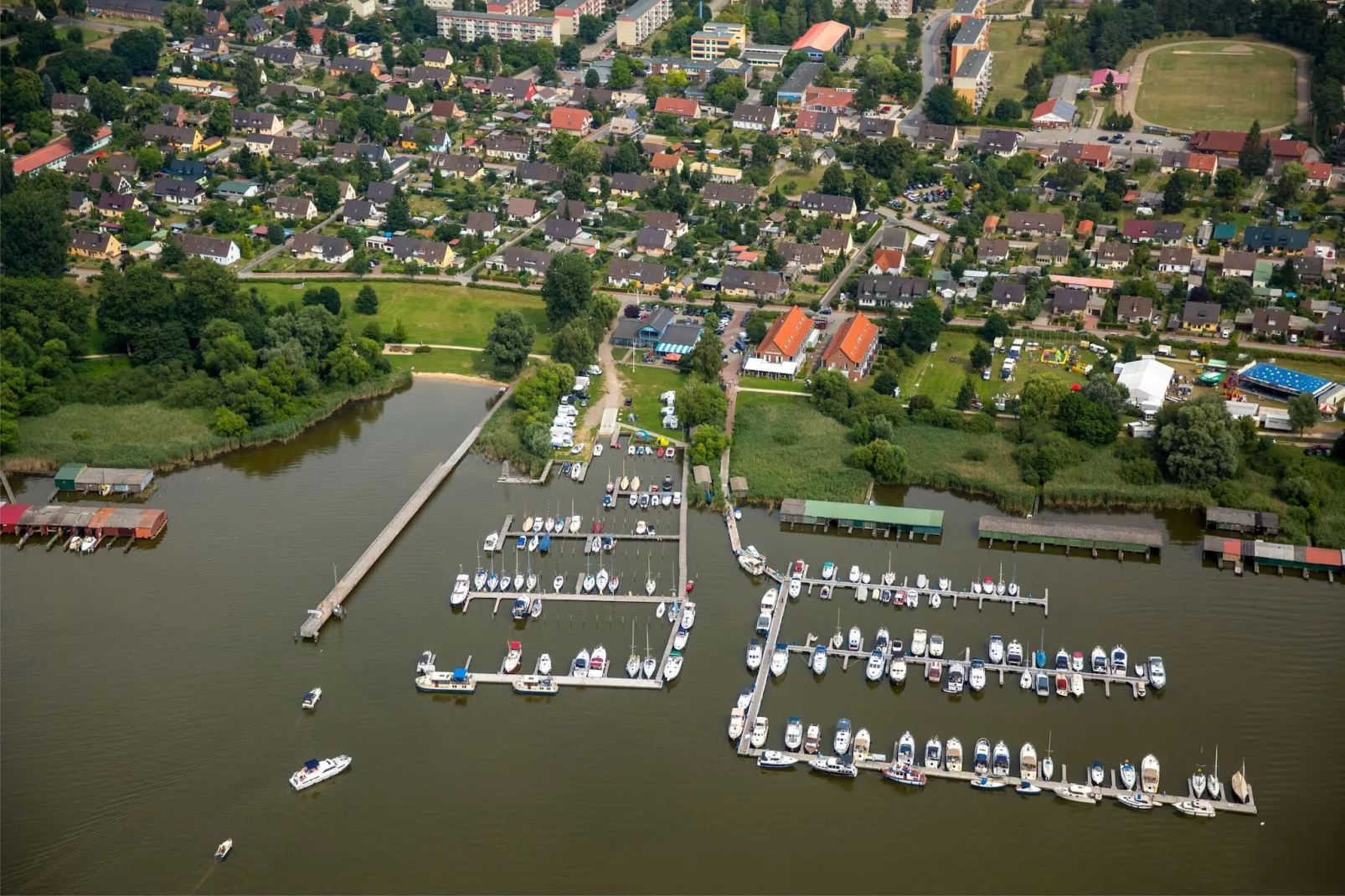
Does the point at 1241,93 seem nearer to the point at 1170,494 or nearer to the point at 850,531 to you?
the point at 1170,494

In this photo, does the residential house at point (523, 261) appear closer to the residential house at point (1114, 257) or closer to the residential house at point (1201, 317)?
the residential house at point (1114, 257)

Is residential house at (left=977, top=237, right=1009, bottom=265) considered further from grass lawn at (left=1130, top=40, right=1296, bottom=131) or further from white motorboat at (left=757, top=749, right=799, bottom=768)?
white motorboat at (left=757, top=749, right=799, bottom=768)

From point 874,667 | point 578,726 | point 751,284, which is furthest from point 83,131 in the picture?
point 874,667

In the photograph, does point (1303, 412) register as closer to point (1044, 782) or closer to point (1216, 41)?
point (1044, 782)

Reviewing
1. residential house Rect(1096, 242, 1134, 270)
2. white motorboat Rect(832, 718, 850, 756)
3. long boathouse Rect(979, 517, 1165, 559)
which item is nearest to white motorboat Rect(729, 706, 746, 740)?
white motorboat Rect(832, 718, 850, 756)

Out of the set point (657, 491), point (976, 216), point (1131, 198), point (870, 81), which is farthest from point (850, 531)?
point (870, 81)

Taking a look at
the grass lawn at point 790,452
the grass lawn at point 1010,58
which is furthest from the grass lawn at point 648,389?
the grass lawn at point 1010,58
